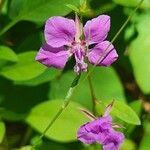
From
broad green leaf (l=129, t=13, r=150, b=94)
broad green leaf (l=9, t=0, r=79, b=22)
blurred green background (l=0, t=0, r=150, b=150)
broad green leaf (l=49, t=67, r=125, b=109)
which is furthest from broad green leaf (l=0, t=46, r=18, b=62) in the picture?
broad green leaf (l=129, t=13, r=150, b=94)

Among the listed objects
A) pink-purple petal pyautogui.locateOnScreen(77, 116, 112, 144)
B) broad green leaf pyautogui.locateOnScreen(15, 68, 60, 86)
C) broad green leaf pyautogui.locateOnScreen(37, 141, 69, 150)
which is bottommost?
broad green leaf pyautogui.locateOnScreen(37, 141, 69, 150)

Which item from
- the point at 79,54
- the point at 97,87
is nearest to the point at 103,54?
the point at 79,54

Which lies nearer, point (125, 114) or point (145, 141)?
point (125, 114)

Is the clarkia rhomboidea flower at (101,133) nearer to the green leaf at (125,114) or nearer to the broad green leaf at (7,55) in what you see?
the green leaf at (125,114)

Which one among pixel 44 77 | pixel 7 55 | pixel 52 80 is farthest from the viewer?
pixel 52 80

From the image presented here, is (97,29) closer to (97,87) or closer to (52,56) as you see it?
(52,56)

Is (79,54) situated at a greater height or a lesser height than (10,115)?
greater

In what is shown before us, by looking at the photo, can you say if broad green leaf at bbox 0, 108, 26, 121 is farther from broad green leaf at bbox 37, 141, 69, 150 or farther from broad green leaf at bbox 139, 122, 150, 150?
broad green leaf at bbox 139, 122, 150, 150
